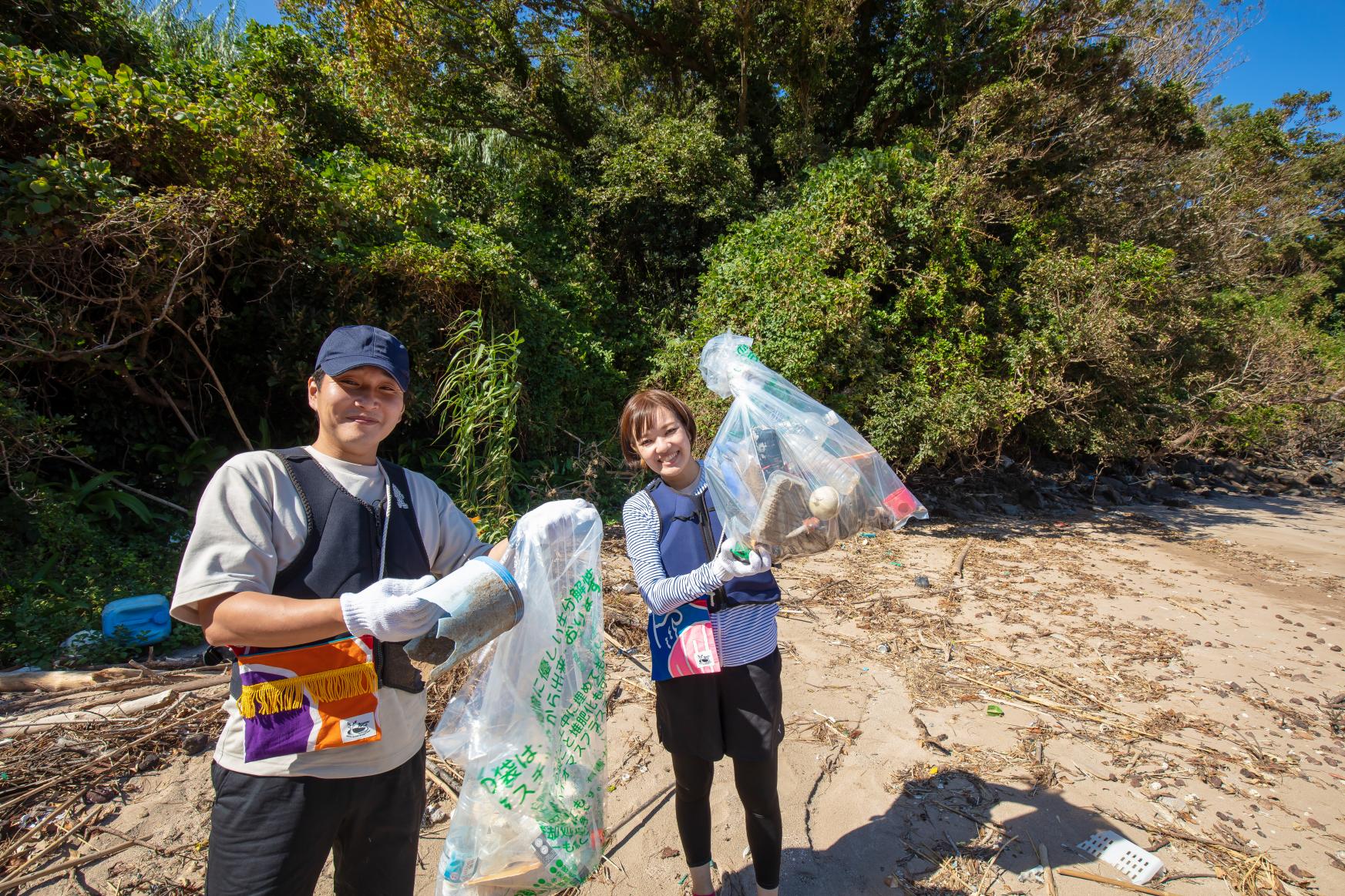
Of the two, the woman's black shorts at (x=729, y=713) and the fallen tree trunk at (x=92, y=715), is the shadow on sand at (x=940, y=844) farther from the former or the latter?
the fallen tree trunk at (x=92, y=715)

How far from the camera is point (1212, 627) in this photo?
192 inches

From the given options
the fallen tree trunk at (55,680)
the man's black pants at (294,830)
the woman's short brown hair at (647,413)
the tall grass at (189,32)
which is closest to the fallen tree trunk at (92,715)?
the fallen tree trunk at (55,680)

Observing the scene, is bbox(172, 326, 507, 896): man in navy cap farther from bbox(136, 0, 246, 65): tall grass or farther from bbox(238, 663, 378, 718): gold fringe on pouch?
bbox(136, 0, 246, 65): tall grass

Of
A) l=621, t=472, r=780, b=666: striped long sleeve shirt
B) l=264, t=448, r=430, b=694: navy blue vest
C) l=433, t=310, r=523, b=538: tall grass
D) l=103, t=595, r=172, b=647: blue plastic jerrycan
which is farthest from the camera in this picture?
l=433, t=310, r=523, b=538: tall grass

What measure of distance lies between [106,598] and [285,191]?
3331 millimetres

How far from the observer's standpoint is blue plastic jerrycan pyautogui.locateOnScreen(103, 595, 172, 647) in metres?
3.72

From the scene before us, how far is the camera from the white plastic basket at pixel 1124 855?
2371 millimetres

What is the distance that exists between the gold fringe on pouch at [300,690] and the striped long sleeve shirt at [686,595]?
Answer: 727 mm

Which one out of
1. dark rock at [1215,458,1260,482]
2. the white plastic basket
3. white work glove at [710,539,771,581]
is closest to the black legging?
white work glove at [710,539,771,581]

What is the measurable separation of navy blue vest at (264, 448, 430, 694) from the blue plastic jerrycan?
344 cm

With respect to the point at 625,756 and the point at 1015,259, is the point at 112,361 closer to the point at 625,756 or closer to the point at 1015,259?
the point at 625,756

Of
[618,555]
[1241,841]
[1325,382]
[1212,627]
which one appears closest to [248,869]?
[1241,841]

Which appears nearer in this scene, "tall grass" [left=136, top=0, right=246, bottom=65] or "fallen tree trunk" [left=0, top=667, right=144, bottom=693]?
"fallen tree trunk" [left=0, top=667, right=144, bottom=693]

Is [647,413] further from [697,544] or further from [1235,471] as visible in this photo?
[1235,471]
